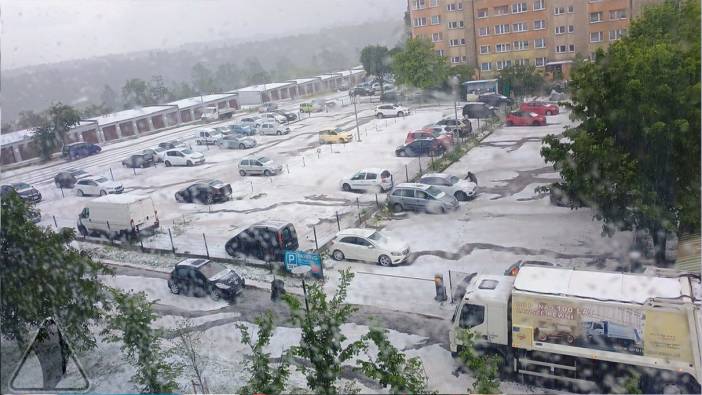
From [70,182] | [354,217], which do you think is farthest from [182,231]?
[70,182]

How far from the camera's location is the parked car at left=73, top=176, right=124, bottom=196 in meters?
12.8

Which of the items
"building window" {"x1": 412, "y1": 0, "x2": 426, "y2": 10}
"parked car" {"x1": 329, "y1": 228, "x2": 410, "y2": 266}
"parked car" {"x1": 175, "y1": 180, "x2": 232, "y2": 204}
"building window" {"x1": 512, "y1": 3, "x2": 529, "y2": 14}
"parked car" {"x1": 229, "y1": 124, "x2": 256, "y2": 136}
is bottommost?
"parked car" {"x1": 329, "y1": 228, "x2": 410, "y2": 266}

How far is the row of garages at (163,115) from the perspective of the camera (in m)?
19.9

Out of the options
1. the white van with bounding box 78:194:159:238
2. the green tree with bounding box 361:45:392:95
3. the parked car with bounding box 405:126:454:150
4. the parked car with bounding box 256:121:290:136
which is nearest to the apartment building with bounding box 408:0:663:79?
the green tree with bounding box 361:45:392:95

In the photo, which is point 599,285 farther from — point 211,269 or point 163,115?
point 163,115

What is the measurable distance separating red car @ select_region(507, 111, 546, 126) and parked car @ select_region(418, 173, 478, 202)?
6725 millimetres

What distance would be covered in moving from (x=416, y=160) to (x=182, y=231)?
5819 mm

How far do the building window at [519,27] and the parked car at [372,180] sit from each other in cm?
1559

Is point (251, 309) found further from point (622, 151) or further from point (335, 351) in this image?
point (622, 151)

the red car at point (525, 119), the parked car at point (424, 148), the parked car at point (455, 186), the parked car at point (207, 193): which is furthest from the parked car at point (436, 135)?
the parked car at point (207, 193)

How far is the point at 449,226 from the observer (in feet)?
27.5

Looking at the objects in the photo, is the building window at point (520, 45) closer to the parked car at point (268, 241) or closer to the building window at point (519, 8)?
the building window at point (519, 8)

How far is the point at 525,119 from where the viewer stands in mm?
15781

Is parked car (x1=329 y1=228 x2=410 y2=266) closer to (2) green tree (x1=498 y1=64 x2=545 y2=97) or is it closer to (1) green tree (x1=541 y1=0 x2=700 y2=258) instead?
(1) green tree (x1=541 y1=0 x2=700 y2=258)
